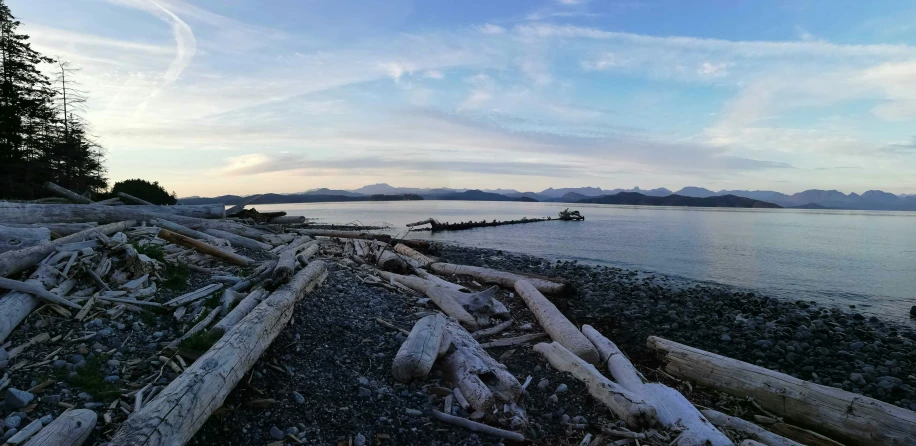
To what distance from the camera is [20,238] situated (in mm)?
8516

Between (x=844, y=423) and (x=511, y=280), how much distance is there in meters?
9.28

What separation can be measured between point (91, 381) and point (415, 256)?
1475 cm

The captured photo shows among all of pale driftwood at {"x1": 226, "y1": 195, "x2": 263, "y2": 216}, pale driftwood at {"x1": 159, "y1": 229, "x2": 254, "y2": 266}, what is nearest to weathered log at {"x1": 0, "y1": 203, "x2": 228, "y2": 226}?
pale driftwood at {"x1": 159, "y1": 229, "x2": 254, "y2": 266}

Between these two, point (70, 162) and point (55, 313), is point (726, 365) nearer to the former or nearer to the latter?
point (55, 313)

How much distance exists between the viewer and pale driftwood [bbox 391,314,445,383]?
6344 millimetres

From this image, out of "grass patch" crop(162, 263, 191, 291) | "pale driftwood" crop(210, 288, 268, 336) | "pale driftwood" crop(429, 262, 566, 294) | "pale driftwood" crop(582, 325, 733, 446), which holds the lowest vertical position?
"pale driftwood" crop(582, 325, 733, 446)

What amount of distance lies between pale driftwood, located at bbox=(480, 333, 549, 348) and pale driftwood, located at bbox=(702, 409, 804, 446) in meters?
3.65

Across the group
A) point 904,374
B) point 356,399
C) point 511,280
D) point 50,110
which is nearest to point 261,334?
point 356,399

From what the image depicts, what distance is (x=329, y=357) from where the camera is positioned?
22.3 ft

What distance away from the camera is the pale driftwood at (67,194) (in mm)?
22528

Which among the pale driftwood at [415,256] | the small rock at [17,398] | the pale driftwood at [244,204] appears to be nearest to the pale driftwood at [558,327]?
the pale driftwood at [415,256]

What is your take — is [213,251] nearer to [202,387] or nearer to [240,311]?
[240,311]

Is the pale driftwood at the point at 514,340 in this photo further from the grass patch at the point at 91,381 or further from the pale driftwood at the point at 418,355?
the grass patch at the point at 91,381

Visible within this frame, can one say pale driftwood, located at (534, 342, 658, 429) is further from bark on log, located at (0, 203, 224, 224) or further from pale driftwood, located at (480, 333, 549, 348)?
bark on log, located at (0, 203, 224, 224)
